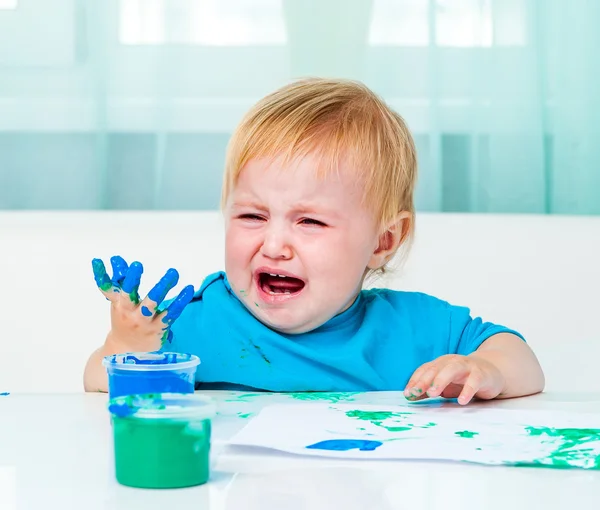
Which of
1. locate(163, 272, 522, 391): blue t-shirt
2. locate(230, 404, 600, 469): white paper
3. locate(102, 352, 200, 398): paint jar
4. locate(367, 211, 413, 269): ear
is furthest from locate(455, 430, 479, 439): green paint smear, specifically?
locate(367, 211, 413, 269): ear

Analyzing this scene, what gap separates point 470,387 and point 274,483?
35 centimetres

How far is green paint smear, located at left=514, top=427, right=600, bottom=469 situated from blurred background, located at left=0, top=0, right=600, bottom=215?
4.61ft

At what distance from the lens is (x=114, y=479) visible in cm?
60

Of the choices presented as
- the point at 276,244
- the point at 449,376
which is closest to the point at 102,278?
Answer: the point at 276,244

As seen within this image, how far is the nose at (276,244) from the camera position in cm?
105

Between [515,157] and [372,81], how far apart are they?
37 centimetres

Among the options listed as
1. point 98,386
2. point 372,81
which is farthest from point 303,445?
point 372,81

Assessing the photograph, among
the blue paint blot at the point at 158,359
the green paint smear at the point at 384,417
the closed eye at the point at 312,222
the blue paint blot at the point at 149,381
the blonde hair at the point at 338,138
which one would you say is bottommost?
the green paint smear at the point at 384,417

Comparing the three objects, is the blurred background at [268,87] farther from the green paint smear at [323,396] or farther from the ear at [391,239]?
the green paint smear at [323,396]

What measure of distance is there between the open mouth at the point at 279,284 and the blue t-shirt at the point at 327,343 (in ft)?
0.15

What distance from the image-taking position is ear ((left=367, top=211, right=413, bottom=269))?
1202mm

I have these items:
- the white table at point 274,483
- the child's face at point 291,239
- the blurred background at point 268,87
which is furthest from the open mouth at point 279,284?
the blurred background at point 268,87

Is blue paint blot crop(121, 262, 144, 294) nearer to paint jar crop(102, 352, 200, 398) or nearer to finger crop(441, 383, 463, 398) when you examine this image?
paint jar crop(102, 352, 200, 398)

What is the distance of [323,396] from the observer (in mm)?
968
